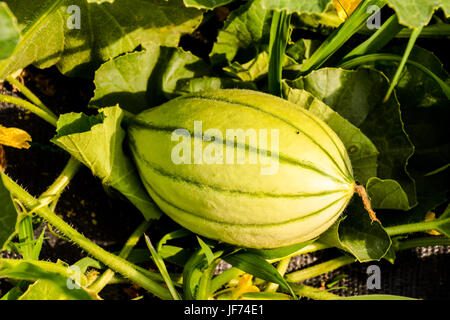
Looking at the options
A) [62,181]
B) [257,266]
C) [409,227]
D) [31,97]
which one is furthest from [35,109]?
[409,227]

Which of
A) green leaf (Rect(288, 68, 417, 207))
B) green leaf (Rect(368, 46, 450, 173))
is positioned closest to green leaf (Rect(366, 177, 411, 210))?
green leaf (Rect(288, 68, 417, 207))

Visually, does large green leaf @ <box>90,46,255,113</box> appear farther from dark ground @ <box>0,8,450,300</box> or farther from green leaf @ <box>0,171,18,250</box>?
green leaf @ <box>0,171,18,250</box>

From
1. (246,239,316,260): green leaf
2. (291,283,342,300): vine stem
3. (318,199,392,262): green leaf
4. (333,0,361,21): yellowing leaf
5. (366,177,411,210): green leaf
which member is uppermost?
(333,0,361,21): yellowing leaf

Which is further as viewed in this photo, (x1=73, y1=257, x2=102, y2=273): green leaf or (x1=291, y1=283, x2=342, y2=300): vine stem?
(x1=291, y1=283, x2=342, y2=300): vine stem

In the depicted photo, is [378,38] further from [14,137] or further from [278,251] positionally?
[14,137]

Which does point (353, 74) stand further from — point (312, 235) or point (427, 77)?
point (312, 235)

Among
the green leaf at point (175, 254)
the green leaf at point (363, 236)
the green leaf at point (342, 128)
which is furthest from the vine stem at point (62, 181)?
the green leaf at point (363, 236)

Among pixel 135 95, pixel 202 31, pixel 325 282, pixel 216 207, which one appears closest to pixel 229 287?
pixel 325 282
